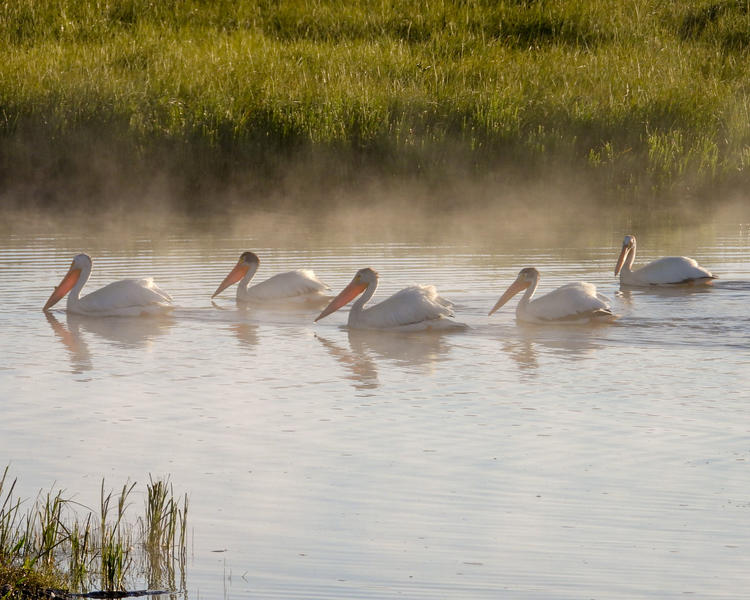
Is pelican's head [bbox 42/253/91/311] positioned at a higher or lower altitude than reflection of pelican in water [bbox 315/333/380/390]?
lower

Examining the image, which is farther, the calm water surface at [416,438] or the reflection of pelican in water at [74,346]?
the reflection of pelican in water at [74,346]

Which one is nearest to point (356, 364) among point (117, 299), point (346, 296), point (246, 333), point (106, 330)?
point (246, 333)

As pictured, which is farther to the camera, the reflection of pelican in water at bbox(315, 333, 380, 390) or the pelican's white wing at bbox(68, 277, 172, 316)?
the pelican's white wing at bbox(68, 277, 172, 316)

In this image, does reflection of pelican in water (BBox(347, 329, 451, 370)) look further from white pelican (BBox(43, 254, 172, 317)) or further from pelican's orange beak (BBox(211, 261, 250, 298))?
pelican's orange beak (BBox(211, 261, 250, 298))

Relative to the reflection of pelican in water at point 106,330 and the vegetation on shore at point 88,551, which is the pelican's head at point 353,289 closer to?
the reflection of pelican in water at point 106,330

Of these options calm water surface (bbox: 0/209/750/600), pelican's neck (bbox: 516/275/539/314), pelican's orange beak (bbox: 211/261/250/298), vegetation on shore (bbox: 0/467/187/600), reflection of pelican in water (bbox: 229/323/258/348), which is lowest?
pelican's orange beak (bbox: 211/261/250/298)

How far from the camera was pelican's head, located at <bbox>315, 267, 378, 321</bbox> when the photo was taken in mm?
11211

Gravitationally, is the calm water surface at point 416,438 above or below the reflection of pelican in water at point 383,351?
above

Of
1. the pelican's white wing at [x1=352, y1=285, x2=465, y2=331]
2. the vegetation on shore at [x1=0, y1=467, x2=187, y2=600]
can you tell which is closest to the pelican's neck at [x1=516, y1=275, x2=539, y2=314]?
the pelican's white wing at [x1=352, y1=285, x2=465, y2=331]

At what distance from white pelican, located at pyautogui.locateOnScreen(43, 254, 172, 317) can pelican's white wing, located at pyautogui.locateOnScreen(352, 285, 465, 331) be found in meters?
1.73

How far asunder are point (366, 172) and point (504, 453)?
13.9 metres

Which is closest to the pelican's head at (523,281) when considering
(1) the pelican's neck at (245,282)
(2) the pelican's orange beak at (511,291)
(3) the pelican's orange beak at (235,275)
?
(2) the pelican's orange beak at (511,291)

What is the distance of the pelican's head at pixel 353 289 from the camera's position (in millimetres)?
11211

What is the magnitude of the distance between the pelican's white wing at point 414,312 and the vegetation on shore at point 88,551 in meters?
5.14
